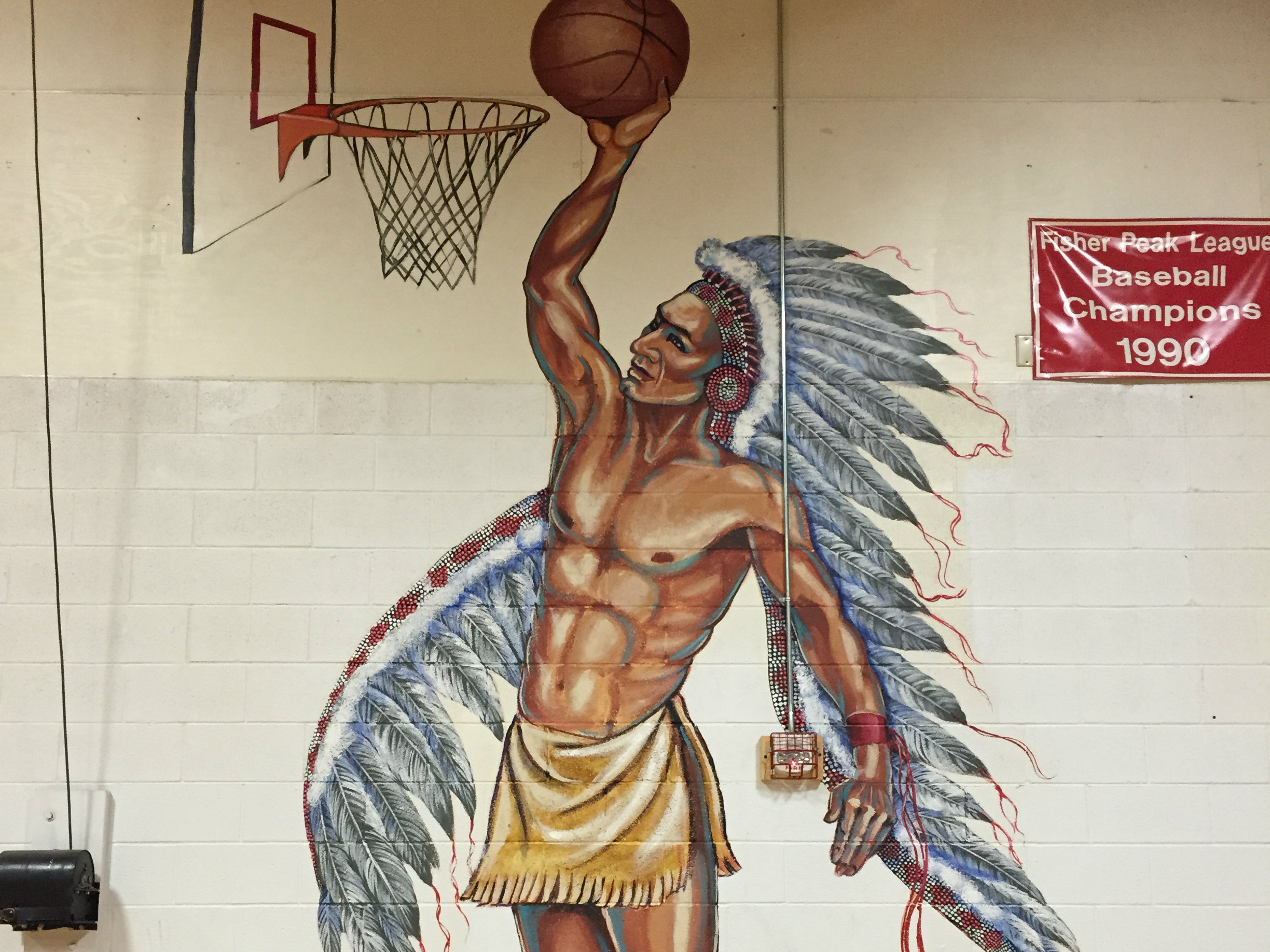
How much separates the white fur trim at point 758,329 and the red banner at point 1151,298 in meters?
0.74

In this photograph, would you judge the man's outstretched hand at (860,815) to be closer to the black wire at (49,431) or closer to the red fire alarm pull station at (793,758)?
the red fire alarm pull station at (793,758)

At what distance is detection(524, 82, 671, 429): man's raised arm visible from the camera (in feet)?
9.45

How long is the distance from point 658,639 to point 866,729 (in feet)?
1.99

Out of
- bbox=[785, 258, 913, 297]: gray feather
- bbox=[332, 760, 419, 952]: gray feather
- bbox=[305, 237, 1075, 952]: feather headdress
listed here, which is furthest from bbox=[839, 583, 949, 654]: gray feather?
bbox=[332, 760, 419, 952]: gray feather

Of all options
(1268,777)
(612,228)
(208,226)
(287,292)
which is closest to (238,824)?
(287,292)

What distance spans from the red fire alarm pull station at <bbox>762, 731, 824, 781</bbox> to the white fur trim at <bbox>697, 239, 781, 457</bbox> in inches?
30.5

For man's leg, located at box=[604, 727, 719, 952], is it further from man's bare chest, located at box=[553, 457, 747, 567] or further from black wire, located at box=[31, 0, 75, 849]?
black wire, located at box=[31, 0, 75, 849]

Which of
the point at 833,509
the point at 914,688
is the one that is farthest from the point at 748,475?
the point at 914,688

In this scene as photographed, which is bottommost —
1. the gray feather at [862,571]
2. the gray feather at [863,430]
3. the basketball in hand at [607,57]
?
the gray feather at [862,571]

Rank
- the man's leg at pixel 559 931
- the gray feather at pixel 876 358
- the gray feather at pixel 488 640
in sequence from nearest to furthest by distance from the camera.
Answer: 1. the man's leg at pixel 559 931
2. the gray feather at pixel 488 640
3. the gray feather at pixel 876 358

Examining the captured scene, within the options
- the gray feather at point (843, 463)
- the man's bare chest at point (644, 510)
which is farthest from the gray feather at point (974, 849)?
the man's bare chest at point (644, 510)

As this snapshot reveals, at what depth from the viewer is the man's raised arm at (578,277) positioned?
9.45ft

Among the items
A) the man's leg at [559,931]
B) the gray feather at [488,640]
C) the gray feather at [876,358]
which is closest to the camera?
the man's leg at [559,931]

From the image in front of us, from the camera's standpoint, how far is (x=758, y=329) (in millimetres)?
2918
